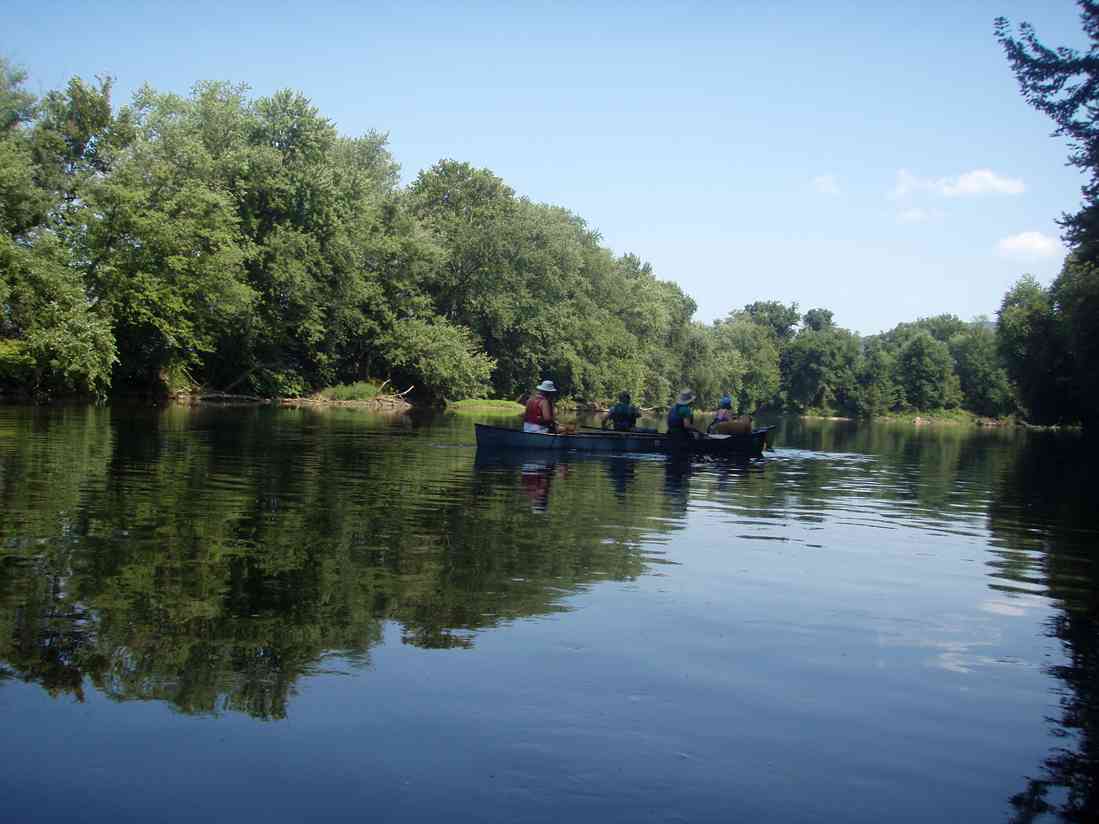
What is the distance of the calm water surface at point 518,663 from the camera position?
5215 millimetres

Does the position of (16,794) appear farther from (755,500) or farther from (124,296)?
(124,296)

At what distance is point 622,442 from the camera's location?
97.3ft

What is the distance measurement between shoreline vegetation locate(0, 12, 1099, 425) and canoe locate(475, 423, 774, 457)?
1376cm

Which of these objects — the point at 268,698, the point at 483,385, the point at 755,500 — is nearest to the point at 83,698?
the point at 268,698

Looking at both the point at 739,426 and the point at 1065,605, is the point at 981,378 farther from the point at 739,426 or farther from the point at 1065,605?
the point at 1065,605

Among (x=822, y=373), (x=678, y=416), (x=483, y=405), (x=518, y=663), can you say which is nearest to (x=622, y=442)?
(x=678, y=416)

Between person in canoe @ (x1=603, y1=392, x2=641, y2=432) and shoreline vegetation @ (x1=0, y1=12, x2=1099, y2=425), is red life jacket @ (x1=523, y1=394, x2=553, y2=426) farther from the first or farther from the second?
shoreline vegetation @ (x1=0, y1=12, x2=1099, y2=425)

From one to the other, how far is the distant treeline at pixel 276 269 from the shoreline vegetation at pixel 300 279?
129 mm

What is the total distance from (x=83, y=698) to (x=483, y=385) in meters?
60.1

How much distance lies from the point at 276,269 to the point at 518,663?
47.6 m

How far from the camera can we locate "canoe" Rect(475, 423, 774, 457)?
27375 mm

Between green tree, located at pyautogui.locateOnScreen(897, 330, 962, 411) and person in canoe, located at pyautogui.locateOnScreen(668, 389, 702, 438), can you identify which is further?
green tree, located at pyautogui.locateOnScreen(897, 330, 962, 411)

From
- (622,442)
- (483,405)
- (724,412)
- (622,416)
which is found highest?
(724,412)

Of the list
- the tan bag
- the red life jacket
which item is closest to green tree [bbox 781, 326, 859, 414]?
the tan bag
